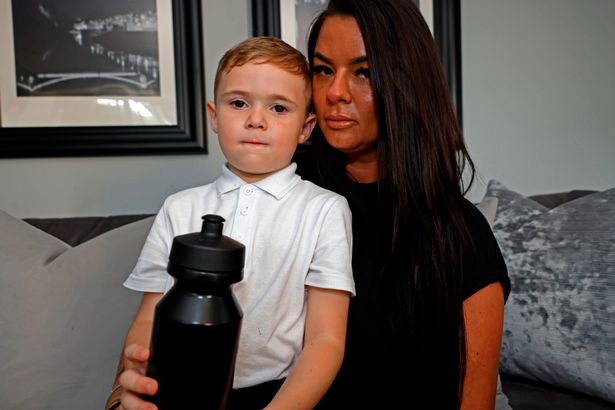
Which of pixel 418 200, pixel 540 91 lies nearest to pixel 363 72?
pixel 418 200

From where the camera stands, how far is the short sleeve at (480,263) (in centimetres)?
119

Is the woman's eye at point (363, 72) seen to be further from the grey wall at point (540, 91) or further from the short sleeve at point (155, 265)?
the grey wall at point (540, 91)

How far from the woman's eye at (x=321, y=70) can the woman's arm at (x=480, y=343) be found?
0.52 meters

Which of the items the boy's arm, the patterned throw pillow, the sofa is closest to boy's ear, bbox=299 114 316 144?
the boy's arm

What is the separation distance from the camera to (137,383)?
71 cm

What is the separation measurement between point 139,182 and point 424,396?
120 cm

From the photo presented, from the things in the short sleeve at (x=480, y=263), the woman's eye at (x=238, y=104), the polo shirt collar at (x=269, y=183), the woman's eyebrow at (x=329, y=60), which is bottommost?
the short sleeve at (x=480, y=263)

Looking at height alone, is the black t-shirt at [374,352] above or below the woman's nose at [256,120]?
below

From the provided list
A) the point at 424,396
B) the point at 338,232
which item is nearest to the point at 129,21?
the point at 338,232

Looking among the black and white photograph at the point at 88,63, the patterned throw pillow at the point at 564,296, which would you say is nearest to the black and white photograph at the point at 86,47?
the black and white photograph at the point at 88,63

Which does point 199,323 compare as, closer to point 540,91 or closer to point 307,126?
point 307,126

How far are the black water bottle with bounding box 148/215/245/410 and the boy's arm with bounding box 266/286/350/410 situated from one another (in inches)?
7.9

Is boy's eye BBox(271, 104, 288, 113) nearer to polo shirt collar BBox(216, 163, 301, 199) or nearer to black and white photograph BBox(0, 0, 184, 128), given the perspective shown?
polo shirt collar BBox(216, 163, 301, 199)

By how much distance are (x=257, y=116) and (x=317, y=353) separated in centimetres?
39
